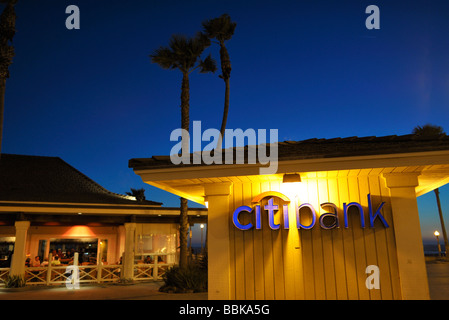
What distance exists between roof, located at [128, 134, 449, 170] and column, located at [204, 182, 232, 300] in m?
0.82

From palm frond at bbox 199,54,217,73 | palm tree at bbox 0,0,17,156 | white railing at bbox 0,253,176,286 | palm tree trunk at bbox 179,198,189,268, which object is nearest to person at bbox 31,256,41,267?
white railing at bbox 0,253,176,286

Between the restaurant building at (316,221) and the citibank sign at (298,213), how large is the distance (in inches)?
0.6

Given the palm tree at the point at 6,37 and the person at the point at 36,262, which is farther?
the person at the point at 36,262

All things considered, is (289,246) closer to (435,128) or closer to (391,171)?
(391,171)

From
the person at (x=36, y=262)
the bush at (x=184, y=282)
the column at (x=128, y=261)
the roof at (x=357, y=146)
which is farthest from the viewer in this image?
the person at (x=36, y=262)

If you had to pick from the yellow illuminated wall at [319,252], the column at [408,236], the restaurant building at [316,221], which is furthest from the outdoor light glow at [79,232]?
the column at [408,236]

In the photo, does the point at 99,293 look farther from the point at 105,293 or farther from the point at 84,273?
the point at 84,273

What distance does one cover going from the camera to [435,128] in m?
31.4

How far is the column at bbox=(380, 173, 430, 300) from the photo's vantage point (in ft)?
16.9

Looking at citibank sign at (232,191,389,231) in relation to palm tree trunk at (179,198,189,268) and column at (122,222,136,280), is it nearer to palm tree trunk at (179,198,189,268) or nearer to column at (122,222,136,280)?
palm tree trunk at (179,198,189,268)

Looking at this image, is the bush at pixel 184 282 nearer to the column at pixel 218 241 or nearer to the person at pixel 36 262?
the column at pixel 218 241

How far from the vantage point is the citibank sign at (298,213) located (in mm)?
5553

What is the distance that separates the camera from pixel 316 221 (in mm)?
5781
